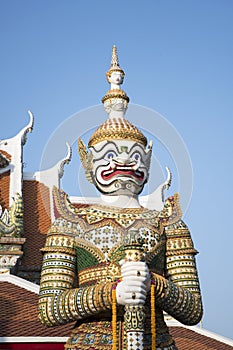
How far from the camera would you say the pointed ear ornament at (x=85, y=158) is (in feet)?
17.7

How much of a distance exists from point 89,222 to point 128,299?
1.00m

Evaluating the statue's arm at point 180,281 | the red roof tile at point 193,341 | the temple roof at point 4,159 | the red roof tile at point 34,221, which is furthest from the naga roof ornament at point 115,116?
the temple roof at point 4,159

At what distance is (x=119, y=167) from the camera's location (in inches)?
206

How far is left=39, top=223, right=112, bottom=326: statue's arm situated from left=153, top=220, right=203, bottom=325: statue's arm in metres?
0.48

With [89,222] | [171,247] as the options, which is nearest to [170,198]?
[171,247]

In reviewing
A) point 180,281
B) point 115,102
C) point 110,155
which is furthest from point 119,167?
point 180,281

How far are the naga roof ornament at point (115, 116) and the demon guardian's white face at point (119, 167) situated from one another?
0.22 feet

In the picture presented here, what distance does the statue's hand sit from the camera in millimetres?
4168

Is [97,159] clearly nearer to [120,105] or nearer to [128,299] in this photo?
[120,105]

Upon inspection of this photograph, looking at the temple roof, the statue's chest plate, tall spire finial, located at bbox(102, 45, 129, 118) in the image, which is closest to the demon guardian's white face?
the statue's chest plate

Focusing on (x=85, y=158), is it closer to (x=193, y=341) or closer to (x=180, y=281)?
(x=180, y=281)

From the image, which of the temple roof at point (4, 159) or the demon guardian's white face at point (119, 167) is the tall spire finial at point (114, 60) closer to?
the demon guardian's white face at point (119, 167)

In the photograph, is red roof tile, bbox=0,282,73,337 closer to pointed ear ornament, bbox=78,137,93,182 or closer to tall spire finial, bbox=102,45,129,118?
pointed ear ornament, bbox=78,137,93,182

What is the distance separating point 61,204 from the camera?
203 inches
